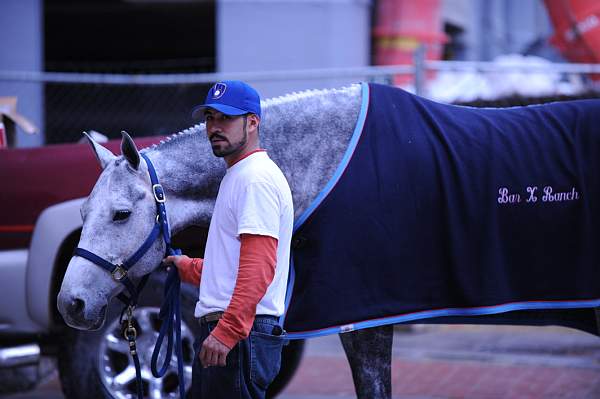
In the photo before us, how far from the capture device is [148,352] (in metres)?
5.57

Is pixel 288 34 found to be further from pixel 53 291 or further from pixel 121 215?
pixel 121 215

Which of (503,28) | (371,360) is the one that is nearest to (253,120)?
(371,360)

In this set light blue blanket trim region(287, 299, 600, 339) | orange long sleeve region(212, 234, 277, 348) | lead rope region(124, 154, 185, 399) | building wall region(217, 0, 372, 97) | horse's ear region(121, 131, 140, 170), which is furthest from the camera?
building wall region(217, 0, 372, 97)

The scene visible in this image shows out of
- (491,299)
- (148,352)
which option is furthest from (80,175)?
(491,299)

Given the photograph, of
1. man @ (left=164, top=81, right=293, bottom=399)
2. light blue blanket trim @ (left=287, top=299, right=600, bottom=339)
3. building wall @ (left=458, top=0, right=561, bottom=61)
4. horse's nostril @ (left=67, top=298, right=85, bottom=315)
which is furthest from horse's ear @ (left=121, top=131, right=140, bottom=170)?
building wall @ (left=458, top=0, right=561, bottom=61)

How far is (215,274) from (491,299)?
1276mm

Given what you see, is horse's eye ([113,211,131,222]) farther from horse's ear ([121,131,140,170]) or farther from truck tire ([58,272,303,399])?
truck tire ([58,272,303,399])

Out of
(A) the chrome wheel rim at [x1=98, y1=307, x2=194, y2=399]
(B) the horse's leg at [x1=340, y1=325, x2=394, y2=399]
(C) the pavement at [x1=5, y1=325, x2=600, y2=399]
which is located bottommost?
(C) the pavement at [x1=5, y1=325, x2=600, y2=399]

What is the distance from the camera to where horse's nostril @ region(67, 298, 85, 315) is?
3848mm

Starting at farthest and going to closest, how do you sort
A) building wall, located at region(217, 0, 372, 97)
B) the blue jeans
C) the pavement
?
building wall, located at region(217, 0, 372, 97)
the pavement
the blue jeans

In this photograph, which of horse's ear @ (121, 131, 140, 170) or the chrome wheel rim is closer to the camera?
horse's ear @ (121, 131, 140, 170)

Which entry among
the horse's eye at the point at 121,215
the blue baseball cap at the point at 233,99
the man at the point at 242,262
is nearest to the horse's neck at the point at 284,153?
the horse's eye at the point at 121,215

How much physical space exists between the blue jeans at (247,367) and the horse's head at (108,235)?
45 centimetres

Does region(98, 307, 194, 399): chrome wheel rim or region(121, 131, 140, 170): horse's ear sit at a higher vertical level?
region(121, 131, 140, 170): horse's ear
